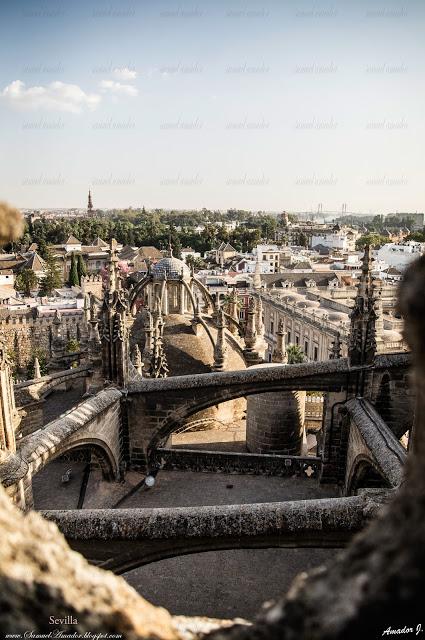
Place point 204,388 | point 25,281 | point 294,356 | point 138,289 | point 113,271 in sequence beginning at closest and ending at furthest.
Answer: point 113,271 → point 204,388 → point 138,289 → point 294,356 → point 25,281

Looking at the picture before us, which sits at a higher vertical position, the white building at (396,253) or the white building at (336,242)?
the white building at (336,242)

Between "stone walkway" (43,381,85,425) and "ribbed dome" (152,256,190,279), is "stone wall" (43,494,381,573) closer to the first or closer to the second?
"stone walkway" (43,381,85,425)

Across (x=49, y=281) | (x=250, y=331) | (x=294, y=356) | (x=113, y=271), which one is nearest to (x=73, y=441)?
(x=113, y=271)

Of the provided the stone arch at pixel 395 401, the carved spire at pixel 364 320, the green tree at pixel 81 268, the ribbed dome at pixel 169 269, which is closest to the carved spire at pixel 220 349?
the ribbed dome at pixel 169 269

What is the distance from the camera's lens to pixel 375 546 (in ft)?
6.78

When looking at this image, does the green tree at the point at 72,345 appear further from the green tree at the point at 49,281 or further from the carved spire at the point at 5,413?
the carved spire at the point at 5,413

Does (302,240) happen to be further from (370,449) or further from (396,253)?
(370,449)

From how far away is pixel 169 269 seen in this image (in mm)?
23094

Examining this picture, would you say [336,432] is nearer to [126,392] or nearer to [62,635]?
[126,392]

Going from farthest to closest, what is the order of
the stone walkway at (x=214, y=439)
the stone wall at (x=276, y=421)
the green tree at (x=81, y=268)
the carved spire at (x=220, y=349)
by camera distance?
1. the green tree at (x=81, y=268)
2. the carved spire at (x=220, y=349)
3. the stone walkway at (x=214, y=439)
4. the stone wall at (x=276, y=421)

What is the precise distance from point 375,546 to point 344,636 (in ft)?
1.20

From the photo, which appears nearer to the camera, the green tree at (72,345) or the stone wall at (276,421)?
the stone wall at (276,421)

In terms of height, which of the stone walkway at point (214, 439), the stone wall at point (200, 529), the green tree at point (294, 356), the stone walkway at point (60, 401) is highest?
the stone wall at point (200, 529)

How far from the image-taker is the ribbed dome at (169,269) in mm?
23016
